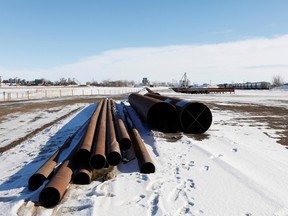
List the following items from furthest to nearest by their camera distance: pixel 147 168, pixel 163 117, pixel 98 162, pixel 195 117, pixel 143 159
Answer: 1. pixel 163 117
2. pixel 195 117
3. pixel 143 159
4. pixel 147 168
5. pixel 98 162

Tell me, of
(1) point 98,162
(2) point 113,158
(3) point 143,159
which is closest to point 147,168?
(3) point 143,159

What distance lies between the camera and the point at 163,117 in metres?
13.2

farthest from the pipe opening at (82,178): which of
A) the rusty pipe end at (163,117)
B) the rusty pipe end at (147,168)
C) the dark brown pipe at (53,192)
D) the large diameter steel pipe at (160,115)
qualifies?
the rusty pipe end at (163,117)

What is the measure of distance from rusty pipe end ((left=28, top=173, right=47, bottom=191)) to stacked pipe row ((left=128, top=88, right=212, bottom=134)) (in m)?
6.13

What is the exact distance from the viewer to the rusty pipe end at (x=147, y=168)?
673cm

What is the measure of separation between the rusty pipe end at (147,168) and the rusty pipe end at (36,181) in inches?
82.7

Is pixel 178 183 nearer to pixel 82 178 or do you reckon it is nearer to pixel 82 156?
pixel 82 178

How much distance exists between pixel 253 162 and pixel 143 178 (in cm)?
310

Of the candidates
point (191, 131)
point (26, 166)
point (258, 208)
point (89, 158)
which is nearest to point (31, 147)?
point (26, 166)

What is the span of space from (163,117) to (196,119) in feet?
5.30

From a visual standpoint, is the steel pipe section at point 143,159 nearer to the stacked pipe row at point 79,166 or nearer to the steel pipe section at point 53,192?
the stacked pipe row at point 79,166

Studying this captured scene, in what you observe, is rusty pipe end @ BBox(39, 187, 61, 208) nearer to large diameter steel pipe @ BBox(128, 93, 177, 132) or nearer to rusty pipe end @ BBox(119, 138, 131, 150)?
rusty pipe end @ BBox(119, 138, 131, 150)

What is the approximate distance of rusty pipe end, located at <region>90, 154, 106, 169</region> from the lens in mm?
6341

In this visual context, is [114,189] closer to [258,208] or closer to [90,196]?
[90,196]
